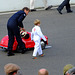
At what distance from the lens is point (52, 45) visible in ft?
39.7

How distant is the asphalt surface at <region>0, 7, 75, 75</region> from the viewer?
9867 mm

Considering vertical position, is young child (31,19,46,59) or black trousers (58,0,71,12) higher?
young child (31,19,46,59)

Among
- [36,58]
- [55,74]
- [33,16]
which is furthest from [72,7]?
[55,74]

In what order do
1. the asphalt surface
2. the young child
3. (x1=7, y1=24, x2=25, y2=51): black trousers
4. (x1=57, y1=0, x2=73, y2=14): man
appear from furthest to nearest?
(x1=57, y1=0, x2=73, y2=14): man < (x1=7, y1=24, x2=25, y2=51): black trousers < the young child < the asphalt surface

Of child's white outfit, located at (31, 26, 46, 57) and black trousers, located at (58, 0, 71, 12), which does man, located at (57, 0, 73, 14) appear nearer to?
black trousers, located at (58, 0, 71, 12)

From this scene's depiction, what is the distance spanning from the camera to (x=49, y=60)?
1042 centimetres

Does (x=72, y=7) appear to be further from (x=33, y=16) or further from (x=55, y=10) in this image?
(x=33, y=16)

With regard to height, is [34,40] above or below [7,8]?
above

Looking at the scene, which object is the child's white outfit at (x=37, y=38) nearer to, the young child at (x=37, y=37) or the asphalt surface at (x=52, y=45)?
the young child at (x=37, y=37)

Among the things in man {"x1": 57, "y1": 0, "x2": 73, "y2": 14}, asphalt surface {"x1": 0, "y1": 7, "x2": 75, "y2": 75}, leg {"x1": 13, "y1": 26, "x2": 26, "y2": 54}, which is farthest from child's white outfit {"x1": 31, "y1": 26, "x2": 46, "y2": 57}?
man {"x1": 57, "y1": 0, "x2": 73, "y2": 14}

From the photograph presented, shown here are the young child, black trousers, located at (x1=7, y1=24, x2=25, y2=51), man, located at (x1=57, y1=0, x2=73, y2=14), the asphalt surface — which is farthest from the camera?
man, located at (x1=57, y1=0, x2=73, y2=14)

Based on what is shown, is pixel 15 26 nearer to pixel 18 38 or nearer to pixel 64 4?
pixel 18 38

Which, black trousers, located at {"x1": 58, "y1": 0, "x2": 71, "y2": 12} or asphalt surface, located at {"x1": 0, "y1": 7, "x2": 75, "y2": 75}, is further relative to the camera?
black trousers, located at {"x1": 58, "y1": 0, "x2": 71, "y2": 12}

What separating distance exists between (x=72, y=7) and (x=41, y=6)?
5.91ft
